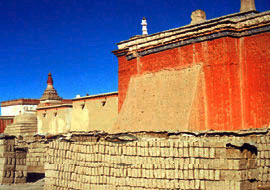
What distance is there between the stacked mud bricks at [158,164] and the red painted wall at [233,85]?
4606mm

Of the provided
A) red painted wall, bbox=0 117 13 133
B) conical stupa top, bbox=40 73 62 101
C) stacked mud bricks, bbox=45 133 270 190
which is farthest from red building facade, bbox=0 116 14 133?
stacked mud bricks, bbox=45 133 270 190

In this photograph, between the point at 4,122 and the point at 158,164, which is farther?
the point at 4,122

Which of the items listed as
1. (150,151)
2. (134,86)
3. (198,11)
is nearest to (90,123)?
(134,86)

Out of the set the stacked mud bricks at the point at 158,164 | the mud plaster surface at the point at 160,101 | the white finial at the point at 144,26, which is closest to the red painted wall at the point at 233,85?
the mud plaster surface at the point at 160,101

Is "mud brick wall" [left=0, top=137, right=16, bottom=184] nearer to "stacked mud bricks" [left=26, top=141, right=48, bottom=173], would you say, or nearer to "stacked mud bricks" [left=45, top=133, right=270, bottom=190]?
"stacked mud bricks" [left=26, top=141, right=48, bottom=173]

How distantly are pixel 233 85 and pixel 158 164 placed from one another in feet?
23.2

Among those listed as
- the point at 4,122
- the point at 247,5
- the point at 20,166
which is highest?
the point at 247,5

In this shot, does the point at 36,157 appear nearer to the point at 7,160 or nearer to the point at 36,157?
the point at 36,157

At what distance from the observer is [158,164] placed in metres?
7.95

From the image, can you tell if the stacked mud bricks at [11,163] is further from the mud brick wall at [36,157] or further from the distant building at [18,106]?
the distant building at [18,106]

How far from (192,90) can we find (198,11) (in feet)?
15.3

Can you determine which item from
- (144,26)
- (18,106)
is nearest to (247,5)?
(144,26)

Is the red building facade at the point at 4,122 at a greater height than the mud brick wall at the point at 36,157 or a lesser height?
greater

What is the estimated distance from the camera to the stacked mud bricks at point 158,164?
285 inches
